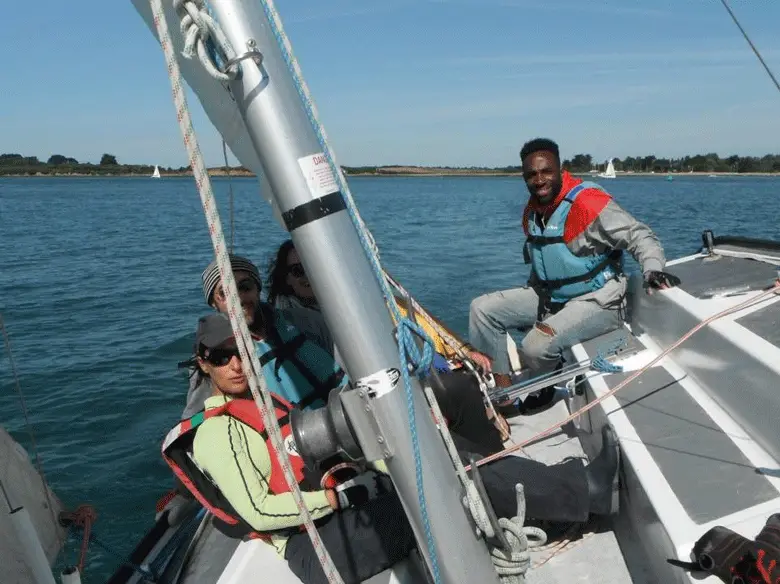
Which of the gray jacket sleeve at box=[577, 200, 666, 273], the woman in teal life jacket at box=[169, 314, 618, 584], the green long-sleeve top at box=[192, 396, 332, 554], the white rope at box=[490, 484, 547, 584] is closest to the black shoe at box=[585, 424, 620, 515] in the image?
the woman in teal life jacket at box=[169, 314, 618, 584]

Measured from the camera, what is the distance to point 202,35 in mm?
1499

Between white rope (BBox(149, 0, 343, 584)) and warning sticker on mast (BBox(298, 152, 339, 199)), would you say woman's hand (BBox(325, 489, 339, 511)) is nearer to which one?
white rope (BBox(149, 0, 343, 584))

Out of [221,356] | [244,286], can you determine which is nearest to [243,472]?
[221,356]

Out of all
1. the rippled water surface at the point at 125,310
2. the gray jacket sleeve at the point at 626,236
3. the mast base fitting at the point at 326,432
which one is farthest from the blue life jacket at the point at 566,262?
the rippled water surface at the point at 125,310

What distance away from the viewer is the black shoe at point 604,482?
2830mm

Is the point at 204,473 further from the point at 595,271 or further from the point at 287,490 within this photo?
the point at 595,271

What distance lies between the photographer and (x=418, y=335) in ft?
5.80

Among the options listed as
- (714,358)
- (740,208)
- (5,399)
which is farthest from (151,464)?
(740,208)

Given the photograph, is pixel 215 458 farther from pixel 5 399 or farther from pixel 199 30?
pixel 5 399

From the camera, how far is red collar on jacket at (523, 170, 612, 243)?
4.16 m

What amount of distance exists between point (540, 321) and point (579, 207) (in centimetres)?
86

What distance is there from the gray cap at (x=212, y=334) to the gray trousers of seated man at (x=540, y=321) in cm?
242

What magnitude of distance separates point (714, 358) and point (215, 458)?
2382 millimetres

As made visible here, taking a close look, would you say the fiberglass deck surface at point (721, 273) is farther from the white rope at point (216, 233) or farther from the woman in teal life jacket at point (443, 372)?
the white rope at point (216, 233)
